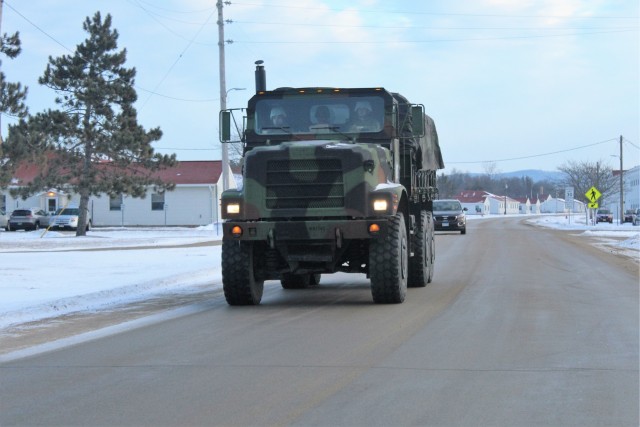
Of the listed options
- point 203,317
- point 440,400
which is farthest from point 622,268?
point 440,400

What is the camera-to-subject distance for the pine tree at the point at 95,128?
36531 millimetres

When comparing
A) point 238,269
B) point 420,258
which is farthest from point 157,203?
point 238,269

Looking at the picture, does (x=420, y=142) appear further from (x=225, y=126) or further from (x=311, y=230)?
(x=311, y=230)

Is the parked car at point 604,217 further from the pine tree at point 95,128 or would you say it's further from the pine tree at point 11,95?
the pine tree at point 11,95

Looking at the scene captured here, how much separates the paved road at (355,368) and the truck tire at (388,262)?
1.07 feet

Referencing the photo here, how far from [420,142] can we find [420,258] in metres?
2.24

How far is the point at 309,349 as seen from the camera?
320 inches

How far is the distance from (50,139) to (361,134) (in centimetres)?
2742

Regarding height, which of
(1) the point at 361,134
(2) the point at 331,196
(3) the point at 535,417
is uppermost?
(1) the point at 361,134

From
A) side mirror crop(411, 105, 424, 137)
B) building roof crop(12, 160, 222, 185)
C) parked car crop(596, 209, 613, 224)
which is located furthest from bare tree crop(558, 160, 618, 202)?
side mirror crop(411, 105, 424, 137)

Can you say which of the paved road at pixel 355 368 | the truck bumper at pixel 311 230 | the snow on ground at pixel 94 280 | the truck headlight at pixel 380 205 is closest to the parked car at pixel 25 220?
the snow on ground at pixel 94 280

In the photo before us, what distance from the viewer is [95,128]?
37125mm

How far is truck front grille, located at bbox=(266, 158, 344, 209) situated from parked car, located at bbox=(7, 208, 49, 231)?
136 feet

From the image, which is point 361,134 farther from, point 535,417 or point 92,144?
point 92,144
